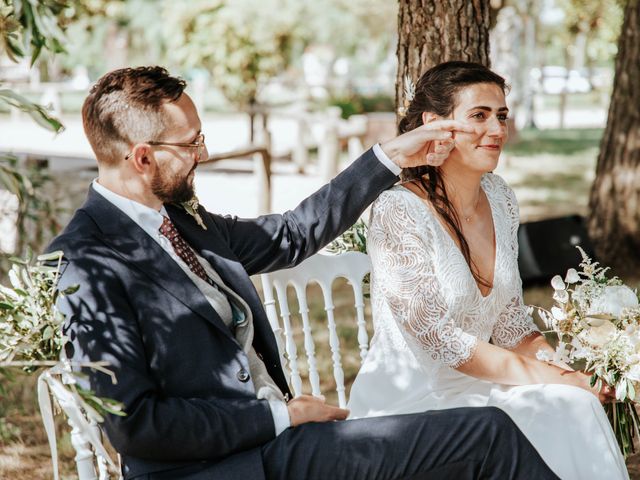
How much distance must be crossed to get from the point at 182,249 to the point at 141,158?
32cm

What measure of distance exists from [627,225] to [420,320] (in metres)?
5.53

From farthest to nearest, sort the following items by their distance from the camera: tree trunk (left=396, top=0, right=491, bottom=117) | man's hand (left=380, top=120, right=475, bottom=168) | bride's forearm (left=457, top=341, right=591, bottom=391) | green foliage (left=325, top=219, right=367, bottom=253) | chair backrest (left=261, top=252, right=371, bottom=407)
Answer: tree trunk (left=396, top=0, right=491, bottom=117), green foliage (left=325, top=219, right=367, bottom=253), chair backrest (left=261, top=252, right=371, bottom=407), man's hand (left=380, top=120, right=475, bottom=168), bride's forearm (left=457, top=341, right=591, bottom=391)

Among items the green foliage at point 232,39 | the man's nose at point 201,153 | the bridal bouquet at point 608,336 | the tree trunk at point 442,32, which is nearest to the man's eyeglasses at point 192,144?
the man's nose at point 201,153

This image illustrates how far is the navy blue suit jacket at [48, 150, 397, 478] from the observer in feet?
7.52

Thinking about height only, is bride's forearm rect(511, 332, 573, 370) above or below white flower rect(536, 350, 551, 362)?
below

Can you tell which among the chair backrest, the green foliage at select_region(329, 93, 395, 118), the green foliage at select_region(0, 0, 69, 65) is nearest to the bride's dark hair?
the chair backrest

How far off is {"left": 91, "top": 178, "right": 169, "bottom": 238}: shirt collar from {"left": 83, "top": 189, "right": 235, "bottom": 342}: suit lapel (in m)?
0.02

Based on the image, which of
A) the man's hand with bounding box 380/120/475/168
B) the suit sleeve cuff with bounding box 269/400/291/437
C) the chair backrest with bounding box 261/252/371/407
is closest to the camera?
the suit sleeve cuff with bounding box 269/400/291/437

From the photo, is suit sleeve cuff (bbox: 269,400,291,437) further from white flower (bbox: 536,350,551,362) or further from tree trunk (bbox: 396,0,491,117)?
tree trunk (bbox: 396,0,491,117)

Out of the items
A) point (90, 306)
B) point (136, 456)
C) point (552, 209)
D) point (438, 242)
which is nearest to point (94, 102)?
point (90, 306)

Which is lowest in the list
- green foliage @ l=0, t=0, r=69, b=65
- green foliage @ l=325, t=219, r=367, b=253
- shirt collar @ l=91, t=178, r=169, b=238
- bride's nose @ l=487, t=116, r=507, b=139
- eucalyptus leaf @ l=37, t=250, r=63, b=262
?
green foliage @ l=325, t=219, r=367, b=253

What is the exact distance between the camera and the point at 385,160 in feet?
Answer: 10.3

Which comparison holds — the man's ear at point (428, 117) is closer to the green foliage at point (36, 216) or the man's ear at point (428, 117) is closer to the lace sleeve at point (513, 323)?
the lace sleeve at point (513, 323)

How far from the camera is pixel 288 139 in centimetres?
2008
